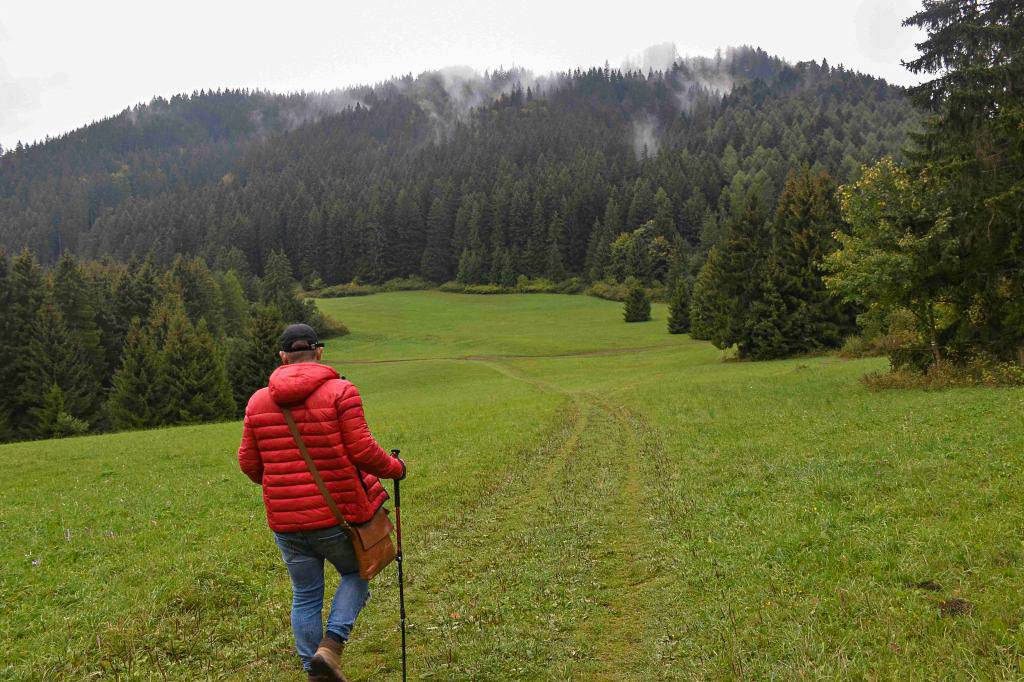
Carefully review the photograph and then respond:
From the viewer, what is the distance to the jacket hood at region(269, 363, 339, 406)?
5.40 m

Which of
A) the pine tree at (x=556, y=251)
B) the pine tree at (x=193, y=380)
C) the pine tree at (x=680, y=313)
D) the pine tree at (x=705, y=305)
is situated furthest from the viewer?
the pine tree at (x=556, y=251)

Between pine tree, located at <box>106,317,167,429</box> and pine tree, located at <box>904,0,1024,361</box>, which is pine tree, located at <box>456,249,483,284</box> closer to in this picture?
pine tree, located at <box>106,317,167,429</box>

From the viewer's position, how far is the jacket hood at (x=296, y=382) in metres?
5.40

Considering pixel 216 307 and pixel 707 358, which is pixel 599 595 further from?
pixel 216 307

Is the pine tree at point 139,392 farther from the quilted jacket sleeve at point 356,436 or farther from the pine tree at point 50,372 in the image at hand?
the quilted jacket sleeve at point 356,436

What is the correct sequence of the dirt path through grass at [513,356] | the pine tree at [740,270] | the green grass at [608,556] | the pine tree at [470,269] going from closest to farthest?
the green grass at [608,556]
the pine tree at [740,270]
the dirt path through grass at [513,356]
the pine tree at [470,269]

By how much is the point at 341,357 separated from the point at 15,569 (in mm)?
67795

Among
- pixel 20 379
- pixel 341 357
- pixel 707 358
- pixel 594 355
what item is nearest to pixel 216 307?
pixel 341 357

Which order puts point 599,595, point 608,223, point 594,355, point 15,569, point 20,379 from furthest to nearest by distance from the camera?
point 608,223
point 594,355
point 20,379
point 15,569
point 599,595

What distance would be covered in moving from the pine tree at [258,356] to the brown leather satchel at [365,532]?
167 ft

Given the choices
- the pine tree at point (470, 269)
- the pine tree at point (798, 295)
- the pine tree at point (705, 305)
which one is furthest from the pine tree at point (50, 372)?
the pine tree at point (470, 269)

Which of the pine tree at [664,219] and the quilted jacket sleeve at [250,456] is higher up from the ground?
the pine tree at [664,219]

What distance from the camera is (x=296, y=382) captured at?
214 inches

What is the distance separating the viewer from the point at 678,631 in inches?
271
